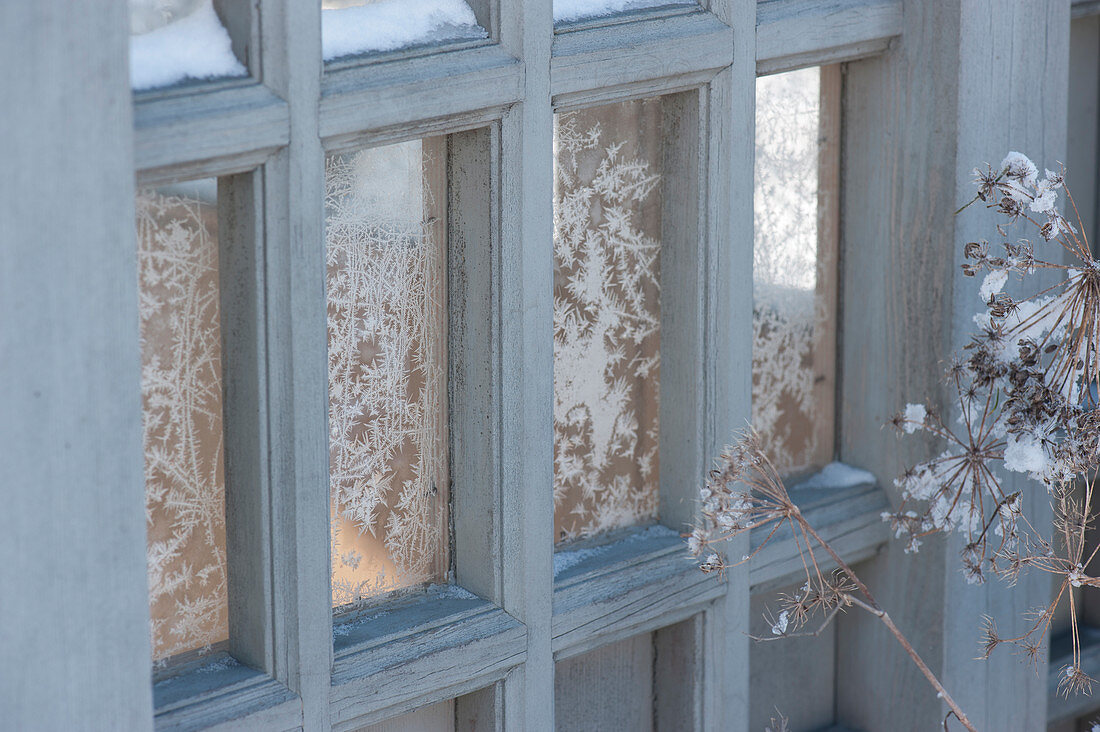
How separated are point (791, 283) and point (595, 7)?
0.58 m

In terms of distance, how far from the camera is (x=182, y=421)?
125cm

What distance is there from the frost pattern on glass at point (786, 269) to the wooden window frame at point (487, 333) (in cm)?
10

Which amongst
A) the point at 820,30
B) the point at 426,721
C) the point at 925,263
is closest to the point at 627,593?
the point at 426,721

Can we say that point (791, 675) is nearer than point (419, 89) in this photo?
No

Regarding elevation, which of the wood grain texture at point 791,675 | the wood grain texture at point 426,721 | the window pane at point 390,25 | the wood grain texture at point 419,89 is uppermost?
the window pane at point 390,25

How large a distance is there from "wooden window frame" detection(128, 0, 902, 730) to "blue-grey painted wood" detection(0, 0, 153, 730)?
0.10 meters

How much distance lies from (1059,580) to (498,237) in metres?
1.32

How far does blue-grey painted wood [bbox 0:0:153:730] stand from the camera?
97 cm

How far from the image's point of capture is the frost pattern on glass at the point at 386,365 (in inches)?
52.9

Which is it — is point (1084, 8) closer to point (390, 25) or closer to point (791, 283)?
A: point (791, 283)

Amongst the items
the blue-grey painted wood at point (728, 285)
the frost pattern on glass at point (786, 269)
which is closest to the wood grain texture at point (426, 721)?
the blue-grey painted wood at point (728, 285)

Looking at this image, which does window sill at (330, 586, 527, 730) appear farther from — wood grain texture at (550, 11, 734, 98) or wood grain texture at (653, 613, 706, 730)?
wood grain texture at (550, 11, 734, 98)

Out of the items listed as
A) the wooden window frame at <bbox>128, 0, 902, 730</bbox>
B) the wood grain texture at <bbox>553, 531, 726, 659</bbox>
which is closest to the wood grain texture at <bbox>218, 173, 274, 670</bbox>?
the wooden window frame at <bbox>128, 0, 902, 730</bbox>

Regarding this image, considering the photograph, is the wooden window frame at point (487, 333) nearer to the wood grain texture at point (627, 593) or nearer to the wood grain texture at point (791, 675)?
the wood grain texture at point (627, 593)
